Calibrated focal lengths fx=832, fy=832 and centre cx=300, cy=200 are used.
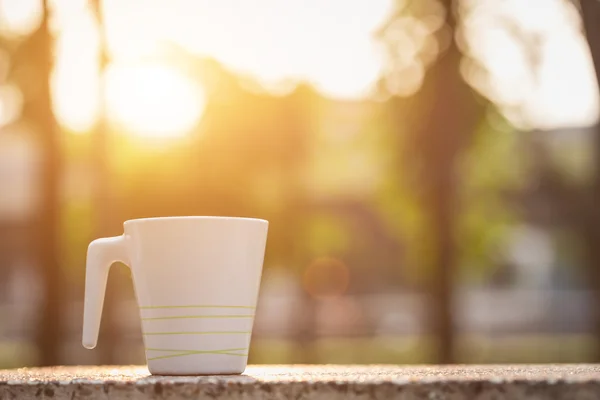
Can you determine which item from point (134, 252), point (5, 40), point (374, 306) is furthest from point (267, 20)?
point (374, 306)

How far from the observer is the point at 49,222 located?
15.5 ft

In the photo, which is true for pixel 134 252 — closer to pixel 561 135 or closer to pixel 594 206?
pixel 594 206

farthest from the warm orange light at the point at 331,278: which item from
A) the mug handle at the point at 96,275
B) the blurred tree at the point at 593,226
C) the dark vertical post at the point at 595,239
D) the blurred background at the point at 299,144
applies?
the mug handle at the point at 96,275

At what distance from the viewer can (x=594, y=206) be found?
6.38 m

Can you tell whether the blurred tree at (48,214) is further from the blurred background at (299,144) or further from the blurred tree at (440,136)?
the blurred tree at (440,136)

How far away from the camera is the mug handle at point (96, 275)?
0.87m

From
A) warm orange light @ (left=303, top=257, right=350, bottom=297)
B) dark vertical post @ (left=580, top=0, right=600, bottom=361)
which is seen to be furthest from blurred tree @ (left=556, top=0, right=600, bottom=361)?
warm orange light @ (left=303, top=257, right=350, bottom=297)

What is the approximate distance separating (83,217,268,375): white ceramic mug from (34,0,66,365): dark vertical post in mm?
4025

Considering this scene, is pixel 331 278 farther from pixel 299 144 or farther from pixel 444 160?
pixel 444 160

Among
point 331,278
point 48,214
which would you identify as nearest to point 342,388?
point 48,214

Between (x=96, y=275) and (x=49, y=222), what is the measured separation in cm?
404

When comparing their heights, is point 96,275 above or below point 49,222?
above

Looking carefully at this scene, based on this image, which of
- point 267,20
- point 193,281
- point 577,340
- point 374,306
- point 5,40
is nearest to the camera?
point 193,281

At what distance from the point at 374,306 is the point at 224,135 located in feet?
28.5
